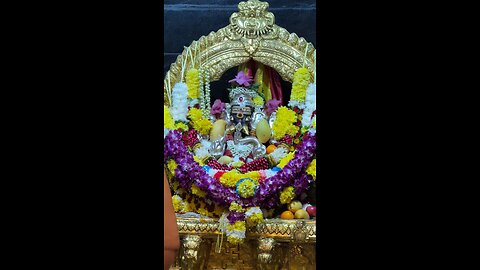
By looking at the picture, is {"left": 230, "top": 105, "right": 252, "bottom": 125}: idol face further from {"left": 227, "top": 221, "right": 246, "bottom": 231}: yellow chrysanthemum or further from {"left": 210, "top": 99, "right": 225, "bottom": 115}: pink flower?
{"left": 227, "top": 221, "right": 246, "bottom": 231}: yellow chrysanthemum

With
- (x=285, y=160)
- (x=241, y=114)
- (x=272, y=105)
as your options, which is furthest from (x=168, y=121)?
(x=285, y=160)

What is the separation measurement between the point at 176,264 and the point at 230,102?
123 cm

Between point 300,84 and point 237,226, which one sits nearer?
point 237,226

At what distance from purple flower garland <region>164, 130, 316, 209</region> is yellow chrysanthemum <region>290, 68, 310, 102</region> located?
0.36 meters

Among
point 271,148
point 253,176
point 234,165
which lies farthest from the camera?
point 271,148

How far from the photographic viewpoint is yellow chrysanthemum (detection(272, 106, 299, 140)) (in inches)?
210

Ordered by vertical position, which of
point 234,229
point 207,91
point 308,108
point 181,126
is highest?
point 207,91

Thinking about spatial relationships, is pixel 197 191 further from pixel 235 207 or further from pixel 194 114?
pixel 194 114

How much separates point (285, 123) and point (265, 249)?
0.90 meters

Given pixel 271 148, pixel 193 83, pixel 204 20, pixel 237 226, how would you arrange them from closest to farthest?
pixel 237 226 < pixel 271 148 < pixel 193 83 < pixel 204 20

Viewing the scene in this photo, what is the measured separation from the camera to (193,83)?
18.1 ft

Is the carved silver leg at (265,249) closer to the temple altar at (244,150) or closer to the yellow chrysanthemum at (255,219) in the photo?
the temple altar at (244,150)

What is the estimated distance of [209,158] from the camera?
17.7 feet

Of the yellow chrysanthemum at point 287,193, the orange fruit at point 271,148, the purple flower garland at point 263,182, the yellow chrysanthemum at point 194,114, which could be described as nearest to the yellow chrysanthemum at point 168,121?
the yellow chrysanthemum at point 194,114
